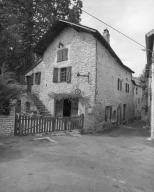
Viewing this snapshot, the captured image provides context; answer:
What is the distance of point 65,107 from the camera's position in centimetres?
1772

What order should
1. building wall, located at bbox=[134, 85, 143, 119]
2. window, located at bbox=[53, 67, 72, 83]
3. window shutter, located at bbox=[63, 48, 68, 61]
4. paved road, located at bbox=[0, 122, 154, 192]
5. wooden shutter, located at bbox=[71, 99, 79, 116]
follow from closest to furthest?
paved road, located at bbox=[0, 122, 154, 192], wooden shutter, located at bbox=[71, 99, 79, 116], window shutter, located at bbox=[63, 48, 68, 61], window, located at bbox=[53, 67, 72, 83], building wall, located at bbox=[134, 85, 143, 119]

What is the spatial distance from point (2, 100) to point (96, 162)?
5.11 metres

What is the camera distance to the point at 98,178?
16.8 ft

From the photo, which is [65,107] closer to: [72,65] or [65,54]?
[72,65]

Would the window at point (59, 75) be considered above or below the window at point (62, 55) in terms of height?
below

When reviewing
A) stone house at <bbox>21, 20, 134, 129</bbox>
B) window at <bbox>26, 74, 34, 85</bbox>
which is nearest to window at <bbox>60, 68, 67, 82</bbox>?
stone house at <bbox>21, 20, 134, 129</bbox>

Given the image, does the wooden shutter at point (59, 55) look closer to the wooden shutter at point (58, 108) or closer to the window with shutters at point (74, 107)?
the wooden shutter at point (58, 108)

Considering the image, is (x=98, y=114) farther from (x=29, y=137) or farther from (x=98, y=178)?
(x=98, y=178)

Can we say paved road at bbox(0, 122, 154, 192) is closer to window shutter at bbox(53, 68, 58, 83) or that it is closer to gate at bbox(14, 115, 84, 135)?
gate at bbox(14, 115, 84, 135)

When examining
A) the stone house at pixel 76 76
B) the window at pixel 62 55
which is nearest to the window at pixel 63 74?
the stone house at pixel 76 76

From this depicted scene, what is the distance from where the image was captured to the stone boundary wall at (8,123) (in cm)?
967

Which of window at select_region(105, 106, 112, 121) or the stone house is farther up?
the stone house

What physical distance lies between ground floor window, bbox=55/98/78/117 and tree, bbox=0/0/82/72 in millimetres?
9350

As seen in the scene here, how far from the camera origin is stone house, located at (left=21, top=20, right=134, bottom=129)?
15000mm
